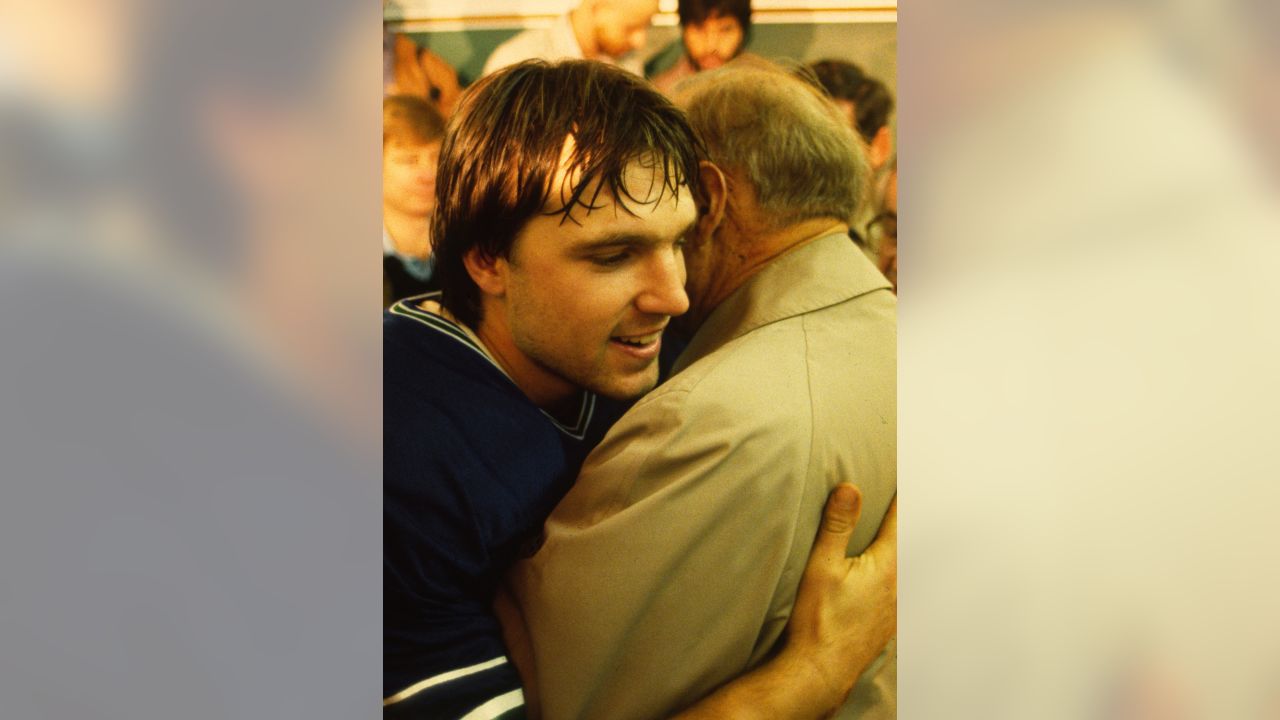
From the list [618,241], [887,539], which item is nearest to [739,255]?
[618,241]

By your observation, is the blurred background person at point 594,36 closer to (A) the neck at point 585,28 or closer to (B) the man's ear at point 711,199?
(A) the neck at point 585,28

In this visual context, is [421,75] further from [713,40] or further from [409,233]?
[713,40]

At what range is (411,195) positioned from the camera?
7.98ft

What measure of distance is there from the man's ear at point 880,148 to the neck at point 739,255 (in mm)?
174

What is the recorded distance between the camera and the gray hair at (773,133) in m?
2.42

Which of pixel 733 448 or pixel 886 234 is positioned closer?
pixel 733 448

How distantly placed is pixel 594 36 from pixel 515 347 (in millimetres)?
644

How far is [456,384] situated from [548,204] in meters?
0.40

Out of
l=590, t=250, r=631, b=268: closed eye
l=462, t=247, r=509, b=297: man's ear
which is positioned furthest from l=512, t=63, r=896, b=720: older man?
l=462, t=247, r=509, b=297: man's ear

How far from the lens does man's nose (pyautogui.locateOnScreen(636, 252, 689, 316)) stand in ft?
7.86

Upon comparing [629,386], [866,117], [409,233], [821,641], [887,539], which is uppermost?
[866,117]
